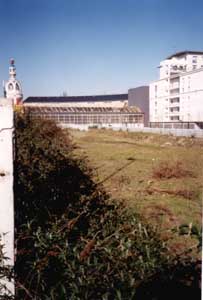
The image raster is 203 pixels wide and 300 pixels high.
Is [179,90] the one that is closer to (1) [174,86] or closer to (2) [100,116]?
(1) [174,86]

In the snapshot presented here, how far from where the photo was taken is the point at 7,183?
1.94 m

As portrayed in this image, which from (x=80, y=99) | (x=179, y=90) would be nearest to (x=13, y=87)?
(x=179, y=90)

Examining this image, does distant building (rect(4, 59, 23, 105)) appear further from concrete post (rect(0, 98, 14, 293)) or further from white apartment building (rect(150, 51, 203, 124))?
white apartment building (rect(150, 51, 203, 124))

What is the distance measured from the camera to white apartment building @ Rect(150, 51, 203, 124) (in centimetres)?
5528

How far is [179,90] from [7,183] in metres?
→ 61.6

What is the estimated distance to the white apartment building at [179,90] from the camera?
55281mm

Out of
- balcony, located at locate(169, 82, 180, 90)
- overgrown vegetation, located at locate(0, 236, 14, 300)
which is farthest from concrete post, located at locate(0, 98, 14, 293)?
balcony, located at locate(169, 82, 180, 90)

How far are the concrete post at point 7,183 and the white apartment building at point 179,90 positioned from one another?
177 feet

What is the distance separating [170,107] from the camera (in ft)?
210

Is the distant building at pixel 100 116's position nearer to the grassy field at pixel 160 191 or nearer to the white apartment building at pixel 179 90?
the white apartment building at pixel 179 90

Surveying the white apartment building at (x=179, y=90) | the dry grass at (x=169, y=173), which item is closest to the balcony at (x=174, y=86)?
the white apartment building at (x=179, y=90)

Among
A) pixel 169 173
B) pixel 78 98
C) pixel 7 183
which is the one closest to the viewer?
pixel 7 183

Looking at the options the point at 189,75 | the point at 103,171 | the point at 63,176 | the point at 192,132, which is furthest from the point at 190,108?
the point at 63,176

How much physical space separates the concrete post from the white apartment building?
5401cm
